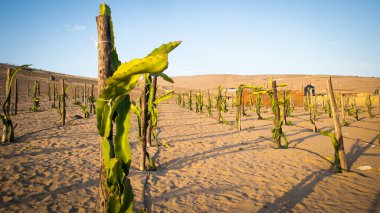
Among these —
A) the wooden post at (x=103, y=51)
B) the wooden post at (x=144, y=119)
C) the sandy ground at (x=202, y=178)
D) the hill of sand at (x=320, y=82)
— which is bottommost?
the sandy ground at (x=202, y=178)

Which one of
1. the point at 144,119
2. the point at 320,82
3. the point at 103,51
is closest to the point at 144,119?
the point at 144,119

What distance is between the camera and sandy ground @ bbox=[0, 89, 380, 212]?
3.11m

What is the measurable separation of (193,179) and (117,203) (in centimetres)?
238

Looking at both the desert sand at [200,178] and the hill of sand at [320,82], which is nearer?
the desert sand at [200,178]

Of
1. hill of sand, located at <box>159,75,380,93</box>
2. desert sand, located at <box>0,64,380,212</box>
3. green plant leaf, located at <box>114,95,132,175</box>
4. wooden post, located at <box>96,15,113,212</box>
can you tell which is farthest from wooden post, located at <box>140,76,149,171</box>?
hill of sand, located at <box>159,75,380,93</box>

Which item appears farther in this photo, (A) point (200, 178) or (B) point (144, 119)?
(B) point (144, 119)

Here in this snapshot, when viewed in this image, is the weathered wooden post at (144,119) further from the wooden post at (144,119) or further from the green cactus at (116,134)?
the green cactus at (116,134)

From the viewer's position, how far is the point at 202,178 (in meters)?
4.14

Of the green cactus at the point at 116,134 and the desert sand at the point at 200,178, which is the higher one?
the green cactus at the point at 116,134

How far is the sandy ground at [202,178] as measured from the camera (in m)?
3.11

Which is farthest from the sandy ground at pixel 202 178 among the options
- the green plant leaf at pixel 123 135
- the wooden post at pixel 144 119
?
the green plant leaf at pixel 123 135

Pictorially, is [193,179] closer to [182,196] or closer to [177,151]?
[182,196]

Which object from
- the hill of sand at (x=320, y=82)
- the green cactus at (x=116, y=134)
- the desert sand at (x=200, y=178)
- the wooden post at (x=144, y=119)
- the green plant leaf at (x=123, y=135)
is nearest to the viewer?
the green cactus at (x=116, y=134)

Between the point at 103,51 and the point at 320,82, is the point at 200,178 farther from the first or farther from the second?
the point at 320,82
